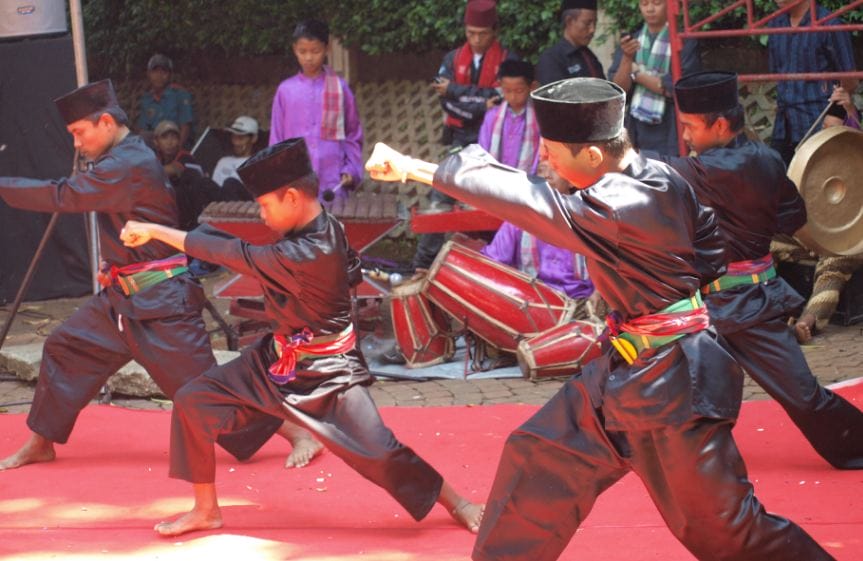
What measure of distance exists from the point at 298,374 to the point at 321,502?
597mm

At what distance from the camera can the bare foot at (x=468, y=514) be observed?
4.42 meters

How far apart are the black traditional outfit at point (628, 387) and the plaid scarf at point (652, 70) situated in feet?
13.0

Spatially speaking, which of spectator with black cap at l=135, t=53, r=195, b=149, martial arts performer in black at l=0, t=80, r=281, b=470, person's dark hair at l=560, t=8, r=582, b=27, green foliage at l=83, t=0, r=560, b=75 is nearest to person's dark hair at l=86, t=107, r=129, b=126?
martial arts performer in black at l=0, t=80, r=281, b=470

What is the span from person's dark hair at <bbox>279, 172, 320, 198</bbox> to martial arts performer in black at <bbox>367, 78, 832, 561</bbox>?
1.09 meters

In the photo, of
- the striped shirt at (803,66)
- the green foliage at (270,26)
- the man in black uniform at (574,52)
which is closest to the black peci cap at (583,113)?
the striped shirt at (803,66)

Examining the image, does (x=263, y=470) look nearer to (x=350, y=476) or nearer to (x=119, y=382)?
(x=350, y=476)

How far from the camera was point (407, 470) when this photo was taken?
4.31 m

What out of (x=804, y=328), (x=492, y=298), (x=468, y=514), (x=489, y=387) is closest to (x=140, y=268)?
(x=468, y=514)

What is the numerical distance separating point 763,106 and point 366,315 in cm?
296

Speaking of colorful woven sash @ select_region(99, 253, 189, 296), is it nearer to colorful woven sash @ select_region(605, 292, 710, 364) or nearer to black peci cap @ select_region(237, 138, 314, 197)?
black peci cap @ select_region(237, 138, 314, 197)

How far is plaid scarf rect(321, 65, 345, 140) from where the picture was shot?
26.1 feet

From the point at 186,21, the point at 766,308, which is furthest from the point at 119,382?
the point at 186,21

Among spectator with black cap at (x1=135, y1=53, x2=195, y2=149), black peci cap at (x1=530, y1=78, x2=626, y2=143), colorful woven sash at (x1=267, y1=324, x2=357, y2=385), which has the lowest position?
spectator with black cap at (x1=135, y1=53, x2=195, y2=149)

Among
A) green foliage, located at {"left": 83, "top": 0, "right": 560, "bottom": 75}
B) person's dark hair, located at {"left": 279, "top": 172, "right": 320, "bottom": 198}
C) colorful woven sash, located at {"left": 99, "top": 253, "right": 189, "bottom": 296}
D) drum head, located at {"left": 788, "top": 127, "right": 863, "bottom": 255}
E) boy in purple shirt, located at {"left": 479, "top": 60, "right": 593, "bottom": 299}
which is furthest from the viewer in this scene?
green foliage, located at {"left": 83, "top": 0, "right": 560, "bottom": 75}
